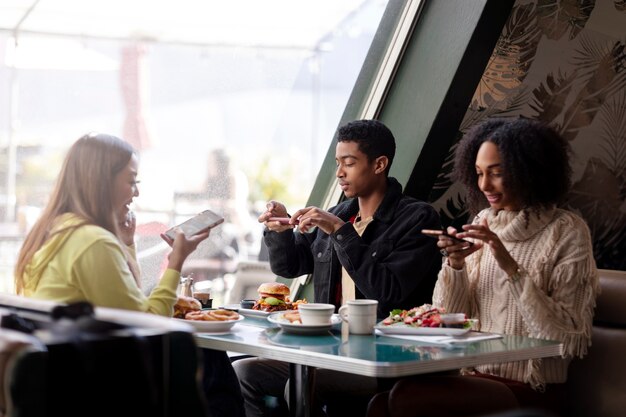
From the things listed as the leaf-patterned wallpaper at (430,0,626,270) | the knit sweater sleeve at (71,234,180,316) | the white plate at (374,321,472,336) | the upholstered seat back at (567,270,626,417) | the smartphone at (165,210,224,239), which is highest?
the leaf-patterned wallpaper at (430,0,626,270)

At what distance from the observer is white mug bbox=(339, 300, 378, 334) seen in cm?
283

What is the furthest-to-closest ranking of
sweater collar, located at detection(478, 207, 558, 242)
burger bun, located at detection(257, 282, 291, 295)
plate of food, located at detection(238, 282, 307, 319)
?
burger bun, located at detection(257, 282, 291, 295) < plate of food, located at detection(238, 282, 307, 319) < sweater collar, located at detection(478, 207, 558, 242)

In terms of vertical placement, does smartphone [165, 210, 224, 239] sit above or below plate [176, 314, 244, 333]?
above

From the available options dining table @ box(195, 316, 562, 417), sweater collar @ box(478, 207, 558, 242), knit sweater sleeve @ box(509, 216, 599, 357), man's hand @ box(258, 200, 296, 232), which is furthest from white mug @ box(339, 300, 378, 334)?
man's hand @ box(258, 200, 296, 232)

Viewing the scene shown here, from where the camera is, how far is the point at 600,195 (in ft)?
15.1

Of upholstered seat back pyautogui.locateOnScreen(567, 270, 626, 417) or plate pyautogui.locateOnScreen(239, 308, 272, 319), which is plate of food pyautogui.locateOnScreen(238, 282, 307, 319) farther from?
upholstered seat back pyautogui.locateOnScreen(567, 270, 626, 417)

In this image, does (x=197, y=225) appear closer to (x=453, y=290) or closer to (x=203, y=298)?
(x=203, y=298)

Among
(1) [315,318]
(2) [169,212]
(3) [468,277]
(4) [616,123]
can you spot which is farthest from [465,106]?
(1) [315,318]

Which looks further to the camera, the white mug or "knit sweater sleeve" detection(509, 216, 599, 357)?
"knit sweater sleeve" detection(509, 216, 599, 357)

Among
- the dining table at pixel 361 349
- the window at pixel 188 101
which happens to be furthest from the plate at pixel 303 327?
the window at pixel 188 101

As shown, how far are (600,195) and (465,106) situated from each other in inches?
37.5

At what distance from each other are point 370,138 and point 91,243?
1.45m

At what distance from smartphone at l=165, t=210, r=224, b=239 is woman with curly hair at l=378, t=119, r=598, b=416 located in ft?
2.47

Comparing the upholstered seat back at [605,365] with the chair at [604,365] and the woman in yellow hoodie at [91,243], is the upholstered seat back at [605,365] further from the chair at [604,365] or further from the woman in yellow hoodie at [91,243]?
the woman in yellow hoodie at [91,243]
